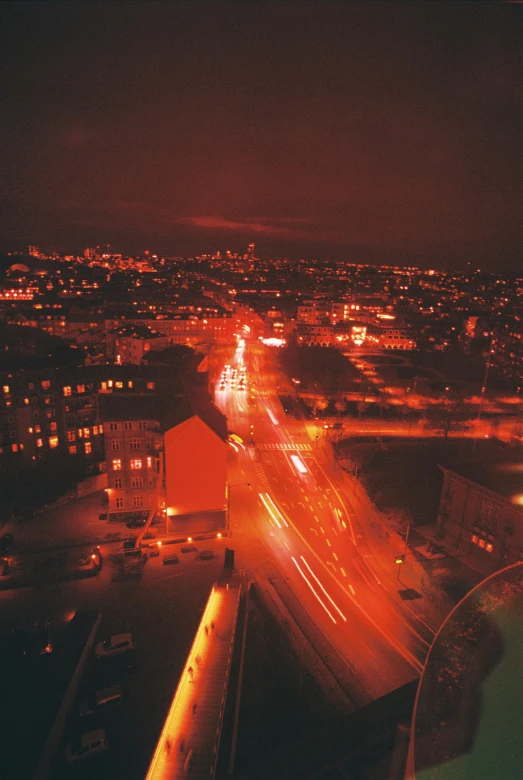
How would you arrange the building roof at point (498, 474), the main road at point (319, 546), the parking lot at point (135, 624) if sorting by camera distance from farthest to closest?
the building roof at point (498, 474), the main road at point (319, 546), the parking lot at point (135, 624)

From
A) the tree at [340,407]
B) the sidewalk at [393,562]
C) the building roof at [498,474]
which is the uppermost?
the building roof at [498,474]

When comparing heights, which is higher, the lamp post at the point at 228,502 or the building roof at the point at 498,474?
the building roof at the point at 498,474

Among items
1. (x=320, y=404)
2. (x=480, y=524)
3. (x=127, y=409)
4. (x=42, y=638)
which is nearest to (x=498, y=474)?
(x=480, y=524)

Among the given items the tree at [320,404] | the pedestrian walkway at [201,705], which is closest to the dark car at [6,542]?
the pedestrian walkway at [201,705]

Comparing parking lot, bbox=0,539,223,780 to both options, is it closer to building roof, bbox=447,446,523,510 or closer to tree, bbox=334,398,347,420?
building roof, bbox=447,446,523,510

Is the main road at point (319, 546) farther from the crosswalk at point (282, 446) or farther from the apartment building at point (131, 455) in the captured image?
the apartment building at point (131, 455)

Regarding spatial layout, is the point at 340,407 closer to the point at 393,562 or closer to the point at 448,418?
the point at 448,418

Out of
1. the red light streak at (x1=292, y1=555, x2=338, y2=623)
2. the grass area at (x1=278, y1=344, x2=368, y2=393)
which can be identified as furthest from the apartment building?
the grass area at (x1=278, y1=344, x2=368, y2=393)
